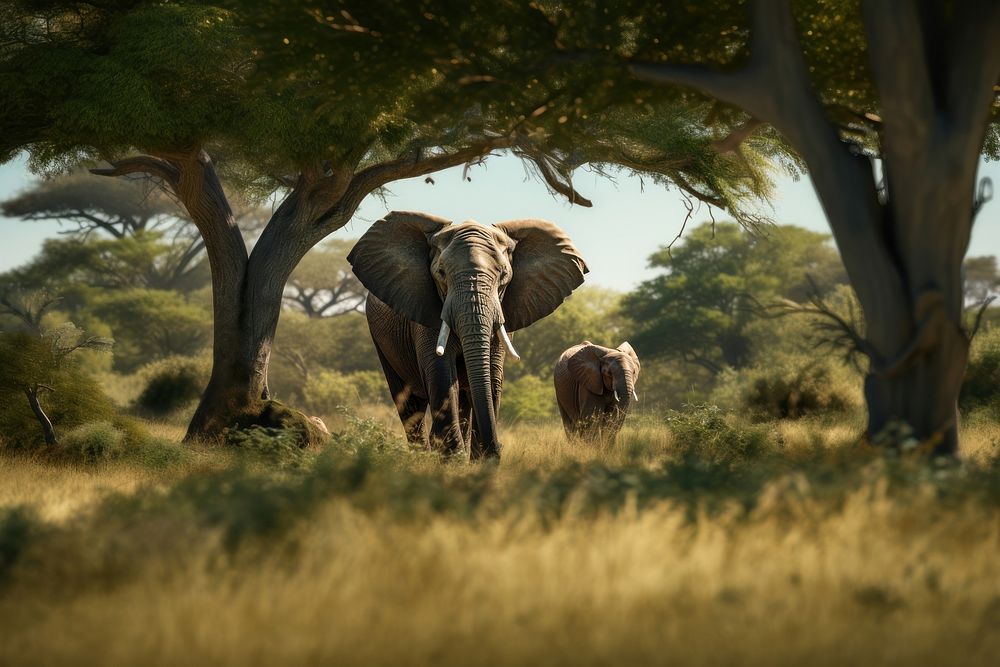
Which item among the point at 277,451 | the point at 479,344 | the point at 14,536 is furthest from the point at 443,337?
the point at 14,536

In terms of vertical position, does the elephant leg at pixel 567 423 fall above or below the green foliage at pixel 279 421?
below

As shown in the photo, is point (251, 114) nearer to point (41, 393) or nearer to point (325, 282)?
point (41, 393)

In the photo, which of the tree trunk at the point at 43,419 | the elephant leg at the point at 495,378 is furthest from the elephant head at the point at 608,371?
the tree trunk at the point at 43,419

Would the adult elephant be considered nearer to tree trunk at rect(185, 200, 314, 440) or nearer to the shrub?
the shrub

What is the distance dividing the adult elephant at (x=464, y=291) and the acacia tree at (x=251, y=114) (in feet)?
4.27

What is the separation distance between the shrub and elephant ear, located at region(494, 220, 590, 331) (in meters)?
4.65

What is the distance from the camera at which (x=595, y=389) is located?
53.2ft

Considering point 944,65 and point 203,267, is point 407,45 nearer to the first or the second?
point 944,65

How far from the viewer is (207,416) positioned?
51.2ft

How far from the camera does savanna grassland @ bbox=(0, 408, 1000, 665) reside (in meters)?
4.24

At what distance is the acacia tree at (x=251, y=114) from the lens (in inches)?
404

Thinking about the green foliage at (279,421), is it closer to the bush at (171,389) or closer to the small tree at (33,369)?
the small tree at (33,369)

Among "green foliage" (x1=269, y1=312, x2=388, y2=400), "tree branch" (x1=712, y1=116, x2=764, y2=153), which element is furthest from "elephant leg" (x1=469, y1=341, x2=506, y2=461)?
"green foliage" (x1=269, y1=312, x2=388, y2=400)

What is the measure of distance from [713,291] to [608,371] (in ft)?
91.1
